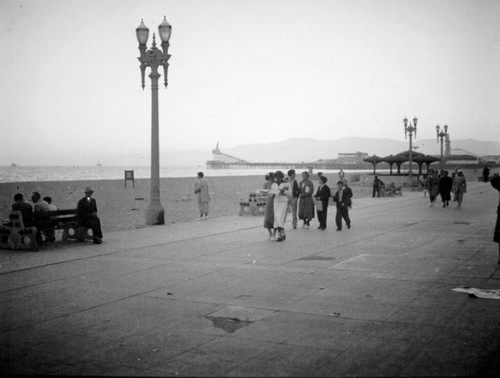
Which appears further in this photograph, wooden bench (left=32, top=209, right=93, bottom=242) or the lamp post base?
the lamp post base

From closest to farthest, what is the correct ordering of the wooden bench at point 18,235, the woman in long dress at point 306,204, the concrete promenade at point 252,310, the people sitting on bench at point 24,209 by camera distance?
the concrete promenade at point 252,310, the wooden bench at point 18,235, the people sitting on bench at point 24,209, the woman in long dress at point 306,204

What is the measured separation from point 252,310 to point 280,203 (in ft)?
23.0

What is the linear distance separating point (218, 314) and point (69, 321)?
5.57ft

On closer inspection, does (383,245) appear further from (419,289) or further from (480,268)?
(419,289)

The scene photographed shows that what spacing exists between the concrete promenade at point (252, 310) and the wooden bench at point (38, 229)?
0.48 metres

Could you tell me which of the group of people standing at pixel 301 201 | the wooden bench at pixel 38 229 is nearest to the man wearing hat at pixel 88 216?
the wooden bench at pixel 38 229

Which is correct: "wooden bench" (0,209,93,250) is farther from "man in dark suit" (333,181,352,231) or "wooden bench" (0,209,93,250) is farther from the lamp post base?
"man in dark suit" (333,181,352,231)

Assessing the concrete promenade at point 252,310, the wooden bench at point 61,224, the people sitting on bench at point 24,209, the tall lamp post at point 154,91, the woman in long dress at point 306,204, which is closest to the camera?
the concrete promenade at point 252,310

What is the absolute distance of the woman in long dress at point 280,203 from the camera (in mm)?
13641

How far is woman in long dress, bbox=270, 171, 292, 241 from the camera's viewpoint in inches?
537

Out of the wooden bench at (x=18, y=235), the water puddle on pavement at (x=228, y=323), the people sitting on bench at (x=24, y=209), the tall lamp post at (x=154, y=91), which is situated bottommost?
the water puddle on pavement at (x=228, y=323)

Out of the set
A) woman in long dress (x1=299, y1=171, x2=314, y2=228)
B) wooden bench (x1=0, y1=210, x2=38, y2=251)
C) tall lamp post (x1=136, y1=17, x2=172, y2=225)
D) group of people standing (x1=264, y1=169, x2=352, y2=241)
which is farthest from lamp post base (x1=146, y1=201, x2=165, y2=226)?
wooden bench (x1=0, y1=210, x2=38, y2=251)

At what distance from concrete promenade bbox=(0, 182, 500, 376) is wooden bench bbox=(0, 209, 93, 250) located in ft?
1.57

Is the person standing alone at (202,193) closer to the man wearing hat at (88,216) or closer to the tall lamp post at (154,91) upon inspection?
the tall lamp post at (154,91)
